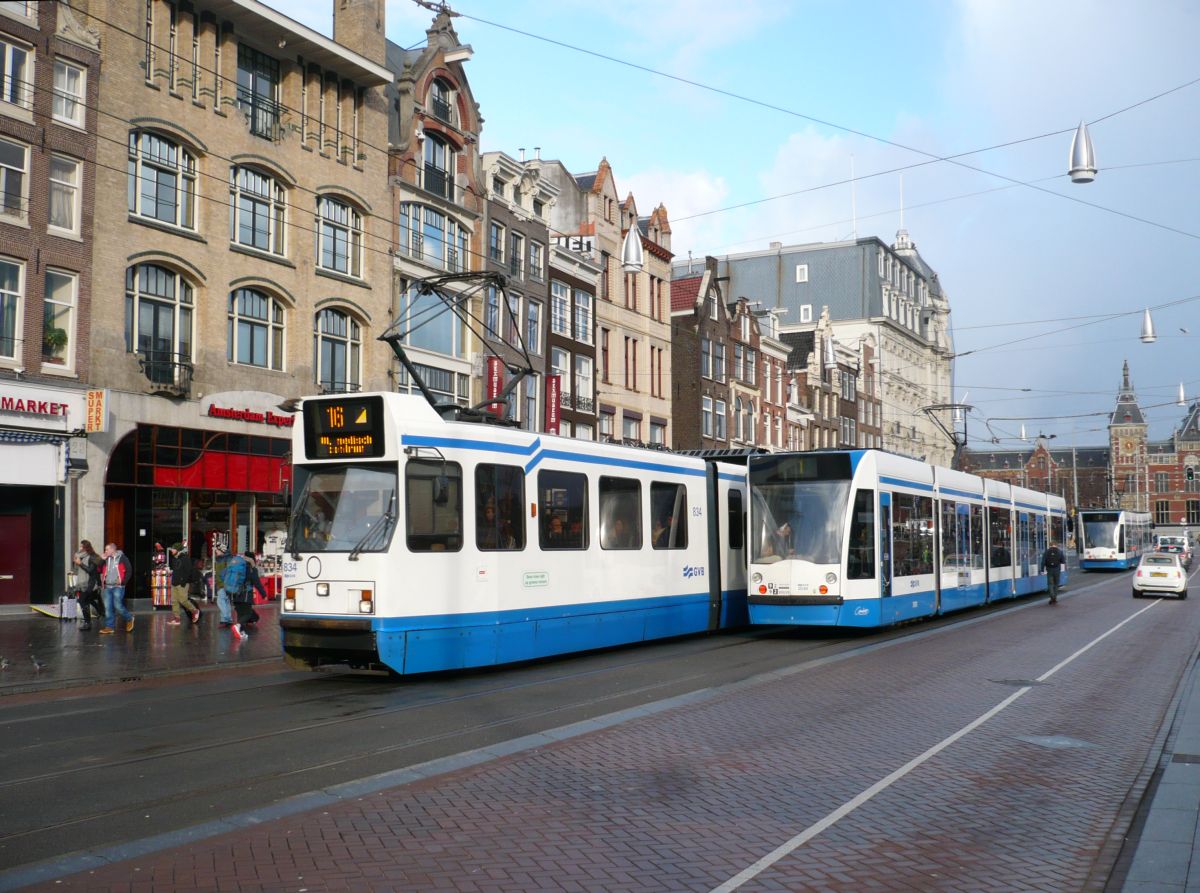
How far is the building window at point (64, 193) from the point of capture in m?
26.2

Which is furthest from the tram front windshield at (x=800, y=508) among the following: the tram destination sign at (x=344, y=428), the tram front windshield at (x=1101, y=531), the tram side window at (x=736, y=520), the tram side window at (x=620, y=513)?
the tram front windshield at (x=1101, y=531)

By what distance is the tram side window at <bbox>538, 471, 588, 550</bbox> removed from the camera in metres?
16.1

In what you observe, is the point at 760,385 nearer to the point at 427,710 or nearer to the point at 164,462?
the point at 164,462

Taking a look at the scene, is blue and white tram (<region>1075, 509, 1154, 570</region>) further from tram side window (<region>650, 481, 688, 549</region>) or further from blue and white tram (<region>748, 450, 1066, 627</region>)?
tram side window (<region>650, 481, 688, 549</region>)

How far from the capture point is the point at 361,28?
3619cm

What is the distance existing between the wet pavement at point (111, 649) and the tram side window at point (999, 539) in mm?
17533

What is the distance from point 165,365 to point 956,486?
1888 cm

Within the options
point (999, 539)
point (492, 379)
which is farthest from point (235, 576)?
point (999, 539)

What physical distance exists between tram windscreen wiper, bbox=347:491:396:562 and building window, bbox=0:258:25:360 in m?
15.2

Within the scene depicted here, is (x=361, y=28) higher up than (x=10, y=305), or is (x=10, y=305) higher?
(x=361, y=28)

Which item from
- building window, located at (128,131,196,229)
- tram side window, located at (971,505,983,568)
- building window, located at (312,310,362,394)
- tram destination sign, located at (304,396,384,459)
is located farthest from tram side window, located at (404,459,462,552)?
building window, located at (312,310,362,394)

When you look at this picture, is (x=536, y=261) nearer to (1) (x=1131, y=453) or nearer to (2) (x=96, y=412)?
(2) (x=96, y=412)

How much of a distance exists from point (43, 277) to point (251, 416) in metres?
6.82

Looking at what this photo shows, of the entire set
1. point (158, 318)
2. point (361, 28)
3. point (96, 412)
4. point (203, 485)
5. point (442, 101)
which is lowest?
point (203, 485)
